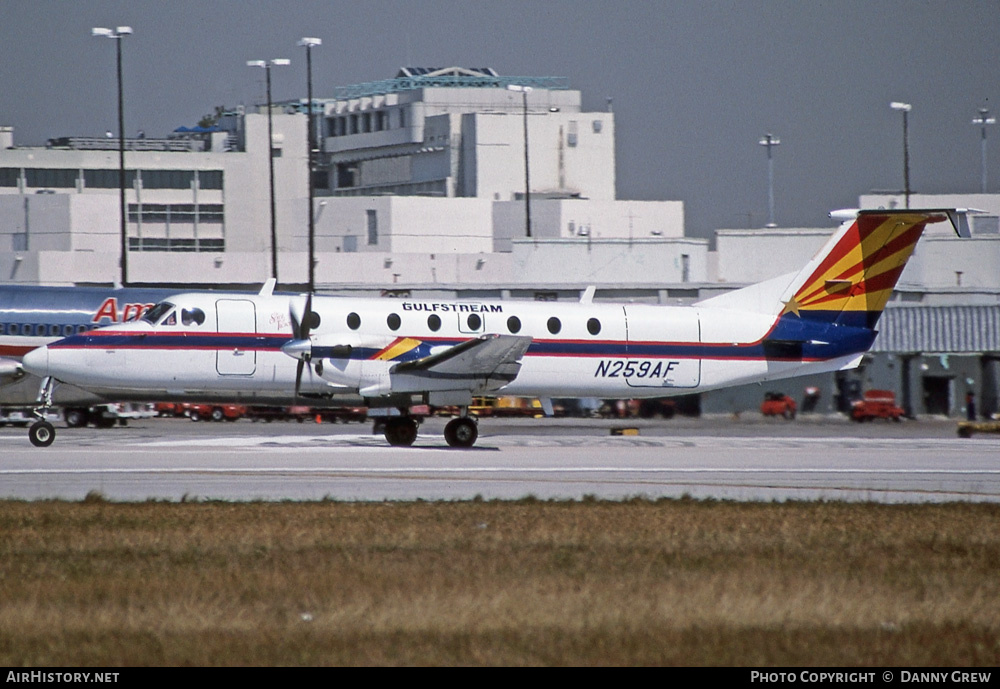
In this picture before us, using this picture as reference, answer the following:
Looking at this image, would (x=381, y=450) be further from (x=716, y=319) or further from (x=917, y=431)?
(x=917, y=431)

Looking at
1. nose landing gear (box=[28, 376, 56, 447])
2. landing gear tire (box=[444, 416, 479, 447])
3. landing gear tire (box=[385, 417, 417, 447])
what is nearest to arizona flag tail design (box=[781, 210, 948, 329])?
landing gear tire (box=[444, 416, 479, 447])

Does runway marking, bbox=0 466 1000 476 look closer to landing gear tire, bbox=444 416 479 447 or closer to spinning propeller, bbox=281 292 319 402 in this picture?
landing gear tire, bbox=444 416 479 447

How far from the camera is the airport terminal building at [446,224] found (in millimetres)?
55844

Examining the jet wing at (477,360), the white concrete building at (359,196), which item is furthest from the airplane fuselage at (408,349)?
the white concrete building at (359,196)

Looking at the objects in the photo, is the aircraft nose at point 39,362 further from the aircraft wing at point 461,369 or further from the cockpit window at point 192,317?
the aircraft wing at point 461,369

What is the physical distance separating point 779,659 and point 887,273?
79.0 ft

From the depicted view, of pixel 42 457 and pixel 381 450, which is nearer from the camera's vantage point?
pixel 42 457

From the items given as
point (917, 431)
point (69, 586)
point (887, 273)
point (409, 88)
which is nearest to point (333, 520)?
point (69, 586)

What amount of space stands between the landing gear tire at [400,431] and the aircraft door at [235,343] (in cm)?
353

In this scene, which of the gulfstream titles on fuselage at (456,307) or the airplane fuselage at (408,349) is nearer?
the airplane fuselage at (408,349)

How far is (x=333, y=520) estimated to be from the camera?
16.3m

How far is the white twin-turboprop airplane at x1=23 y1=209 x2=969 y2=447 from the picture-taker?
94.3 ft
